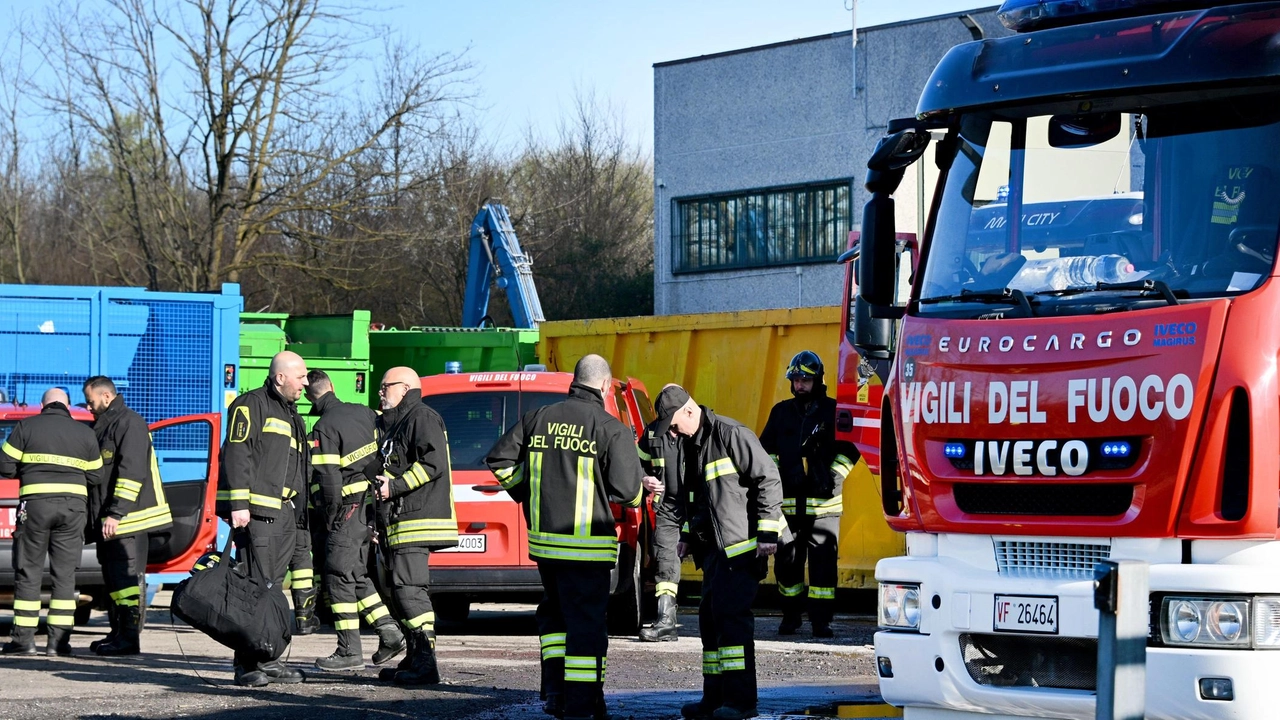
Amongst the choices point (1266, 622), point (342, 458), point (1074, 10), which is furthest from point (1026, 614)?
point (342, 458)

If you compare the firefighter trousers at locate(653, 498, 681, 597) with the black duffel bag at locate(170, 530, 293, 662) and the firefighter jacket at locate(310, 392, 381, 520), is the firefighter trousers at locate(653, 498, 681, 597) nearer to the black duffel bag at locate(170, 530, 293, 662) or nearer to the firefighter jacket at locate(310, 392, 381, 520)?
the firefighter jacket at locate(310, 392, 381, 520)

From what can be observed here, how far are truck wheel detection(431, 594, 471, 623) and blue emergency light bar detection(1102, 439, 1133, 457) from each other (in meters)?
7.53

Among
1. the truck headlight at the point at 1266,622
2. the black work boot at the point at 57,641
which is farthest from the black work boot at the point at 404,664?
the truck headlight at the point at 1266,622

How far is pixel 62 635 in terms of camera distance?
11.1 m

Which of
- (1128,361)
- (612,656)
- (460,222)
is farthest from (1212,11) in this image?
(460,222)

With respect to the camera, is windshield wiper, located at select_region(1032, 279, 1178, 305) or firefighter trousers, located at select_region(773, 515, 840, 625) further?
firefighter trousers, located at select_region(773, 515, 840, 625)

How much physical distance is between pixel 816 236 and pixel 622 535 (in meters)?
19.6

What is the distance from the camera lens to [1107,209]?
6281 mm

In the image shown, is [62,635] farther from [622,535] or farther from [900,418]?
[900,418]

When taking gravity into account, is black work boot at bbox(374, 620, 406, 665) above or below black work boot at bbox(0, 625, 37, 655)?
above

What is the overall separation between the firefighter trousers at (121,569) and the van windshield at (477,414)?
7.38 feet

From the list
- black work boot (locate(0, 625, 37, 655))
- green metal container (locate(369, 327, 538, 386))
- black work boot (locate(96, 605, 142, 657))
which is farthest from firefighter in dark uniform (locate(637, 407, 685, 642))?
green metal container (locate(369, 327, 538, 386))

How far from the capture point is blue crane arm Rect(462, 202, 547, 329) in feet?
77.2

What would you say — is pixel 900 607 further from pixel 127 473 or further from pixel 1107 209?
pixel 127 473
